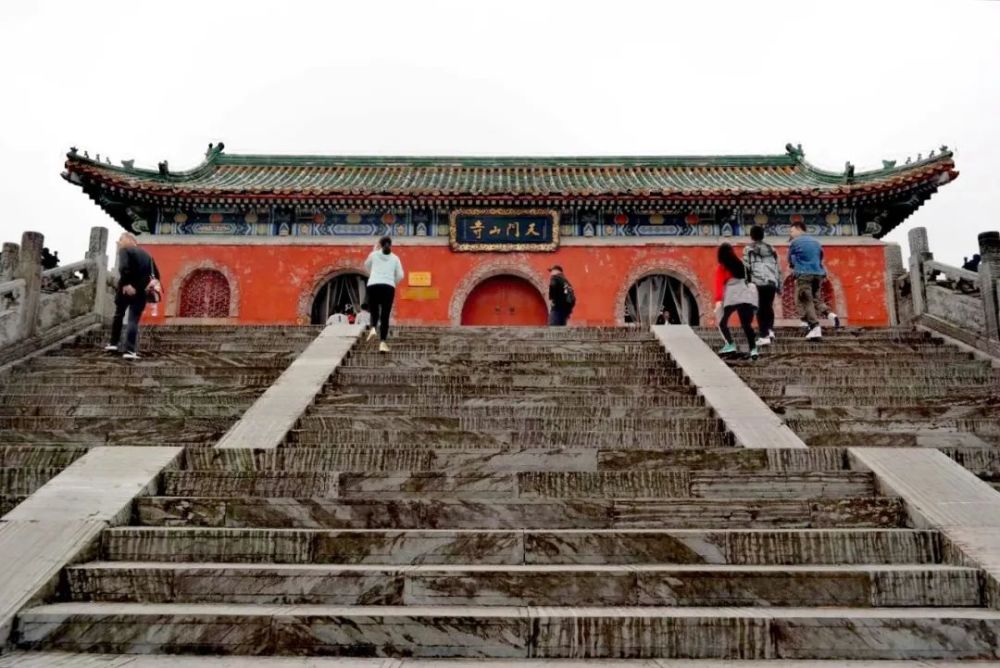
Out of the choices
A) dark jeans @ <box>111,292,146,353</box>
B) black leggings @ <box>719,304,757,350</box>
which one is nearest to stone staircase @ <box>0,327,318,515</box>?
dark jeans @ <box>111,292,146,353</box>

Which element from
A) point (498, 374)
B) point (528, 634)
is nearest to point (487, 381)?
point (498, 374)

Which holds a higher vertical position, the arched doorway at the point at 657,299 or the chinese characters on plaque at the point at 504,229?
the chinese characters on plaque at the point at 504,229

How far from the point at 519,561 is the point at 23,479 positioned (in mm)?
3034

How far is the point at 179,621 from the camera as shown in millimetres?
2967

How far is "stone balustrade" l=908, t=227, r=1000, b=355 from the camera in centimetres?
777

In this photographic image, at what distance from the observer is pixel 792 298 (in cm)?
1580

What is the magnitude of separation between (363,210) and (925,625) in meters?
14.4

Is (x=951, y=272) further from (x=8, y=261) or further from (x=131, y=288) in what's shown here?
(x=8, y=261)

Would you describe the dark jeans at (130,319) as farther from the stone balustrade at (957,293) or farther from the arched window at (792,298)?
the arched window at (792,298)

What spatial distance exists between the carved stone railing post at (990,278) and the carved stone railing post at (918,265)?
907 mm

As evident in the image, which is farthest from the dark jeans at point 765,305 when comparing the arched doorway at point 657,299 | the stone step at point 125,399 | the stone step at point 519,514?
the arched doorway at point 657,299

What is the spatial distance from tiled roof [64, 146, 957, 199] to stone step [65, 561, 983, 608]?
12513 mm

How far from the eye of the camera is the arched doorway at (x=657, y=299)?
1596 cm

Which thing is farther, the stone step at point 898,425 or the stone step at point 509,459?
the stone step at point 898,425
